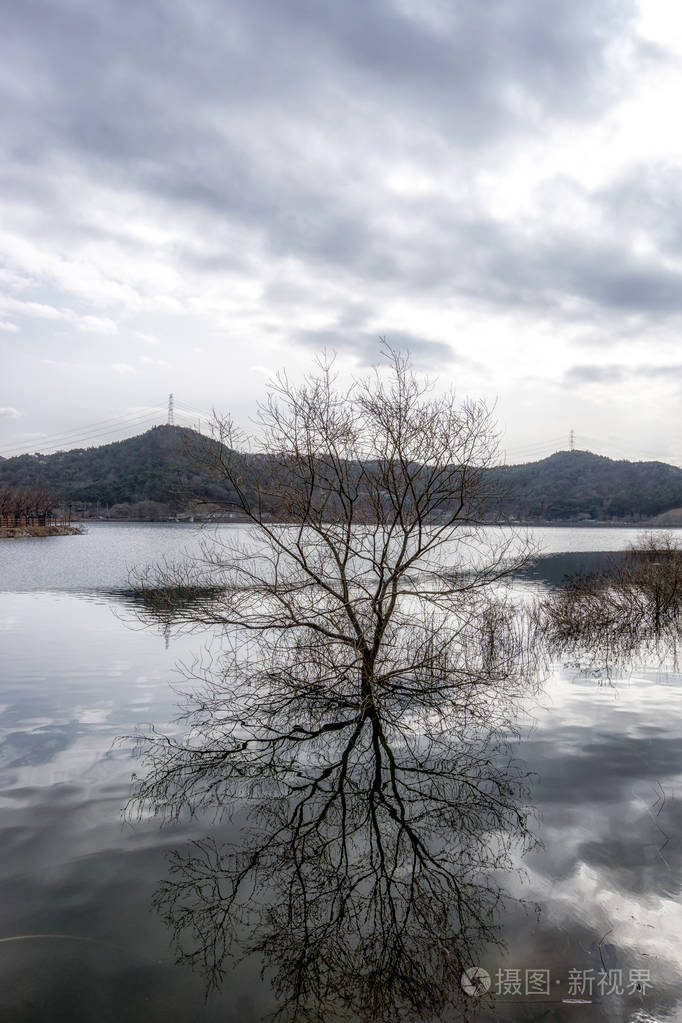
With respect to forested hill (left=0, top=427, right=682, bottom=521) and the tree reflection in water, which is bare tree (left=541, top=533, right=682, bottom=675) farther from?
forested hill (left=0, top=427, right=682, bottom=521)

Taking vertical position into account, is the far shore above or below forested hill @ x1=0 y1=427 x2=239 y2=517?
A: below

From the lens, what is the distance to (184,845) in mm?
7891

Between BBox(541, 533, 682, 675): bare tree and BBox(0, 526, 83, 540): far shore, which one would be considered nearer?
BBox(541, 533, 682, 675): bare tree

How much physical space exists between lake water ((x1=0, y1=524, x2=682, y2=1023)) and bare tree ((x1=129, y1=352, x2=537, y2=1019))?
0.49m

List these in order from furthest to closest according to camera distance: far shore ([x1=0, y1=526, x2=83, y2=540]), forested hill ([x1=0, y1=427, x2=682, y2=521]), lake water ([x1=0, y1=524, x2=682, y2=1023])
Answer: forested hill ([x1=0, y1=427, x2=682, y2=521]) → far shore ([x1=0, y1=526, x2=83, y2=540]) → lake water ([x1=0, y1=524, x2=682, y2=1023])

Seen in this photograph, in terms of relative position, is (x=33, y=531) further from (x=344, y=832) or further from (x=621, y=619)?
(x=344, y=832)

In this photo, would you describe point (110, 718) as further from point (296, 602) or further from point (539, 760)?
point (539, 760)

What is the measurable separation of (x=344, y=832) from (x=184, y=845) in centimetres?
179

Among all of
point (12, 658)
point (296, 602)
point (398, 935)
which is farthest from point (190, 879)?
point (12, 658)

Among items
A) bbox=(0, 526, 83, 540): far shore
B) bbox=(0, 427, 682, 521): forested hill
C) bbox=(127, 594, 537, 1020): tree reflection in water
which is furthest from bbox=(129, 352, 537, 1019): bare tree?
bbox=(0, 427, 682, 521): forested hill

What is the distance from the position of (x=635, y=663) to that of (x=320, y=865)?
46.9ft

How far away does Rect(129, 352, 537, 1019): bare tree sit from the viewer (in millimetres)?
7105

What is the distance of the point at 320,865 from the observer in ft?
24.5

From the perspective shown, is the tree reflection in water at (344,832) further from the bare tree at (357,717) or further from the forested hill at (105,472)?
the forested hill at (105,472)
